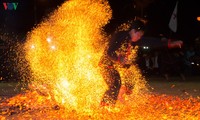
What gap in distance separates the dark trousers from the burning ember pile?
6.1 inches

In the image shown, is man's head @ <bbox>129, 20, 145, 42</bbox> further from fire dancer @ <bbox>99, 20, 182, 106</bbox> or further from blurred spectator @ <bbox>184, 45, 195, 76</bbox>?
blurred spectator @ <bbox>184, 45, 195, 76</bbox>

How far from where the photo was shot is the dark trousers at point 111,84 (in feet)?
23.3

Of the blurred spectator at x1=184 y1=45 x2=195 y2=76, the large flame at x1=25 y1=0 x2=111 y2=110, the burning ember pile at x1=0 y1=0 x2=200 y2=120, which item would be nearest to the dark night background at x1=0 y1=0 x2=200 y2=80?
the blurred spectator at x1=184 y1=45 x2=195 y2=76

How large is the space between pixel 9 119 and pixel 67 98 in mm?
1239

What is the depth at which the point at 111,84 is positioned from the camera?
281 inches

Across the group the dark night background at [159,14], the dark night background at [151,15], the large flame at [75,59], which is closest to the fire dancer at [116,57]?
the large flame at [75,59]

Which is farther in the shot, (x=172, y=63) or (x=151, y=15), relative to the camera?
(x=151, y=15)

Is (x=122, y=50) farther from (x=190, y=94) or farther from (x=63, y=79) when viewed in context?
(x=190, y=94)

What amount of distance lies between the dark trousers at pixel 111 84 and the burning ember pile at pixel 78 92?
0.16 m

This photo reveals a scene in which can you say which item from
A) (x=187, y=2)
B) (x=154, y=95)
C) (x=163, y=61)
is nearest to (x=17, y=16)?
(x=187, y=2)

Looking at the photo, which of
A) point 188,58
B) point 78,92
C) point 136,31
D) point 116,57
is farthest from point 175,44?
point 188,58

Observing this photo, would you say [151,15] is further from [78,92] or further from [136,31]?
[136,31]

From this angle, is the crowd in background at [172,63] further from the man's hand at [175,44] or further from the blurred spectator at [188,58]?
the man's hand at [175,44]

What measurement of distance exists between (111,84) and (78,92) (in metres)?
0.92
